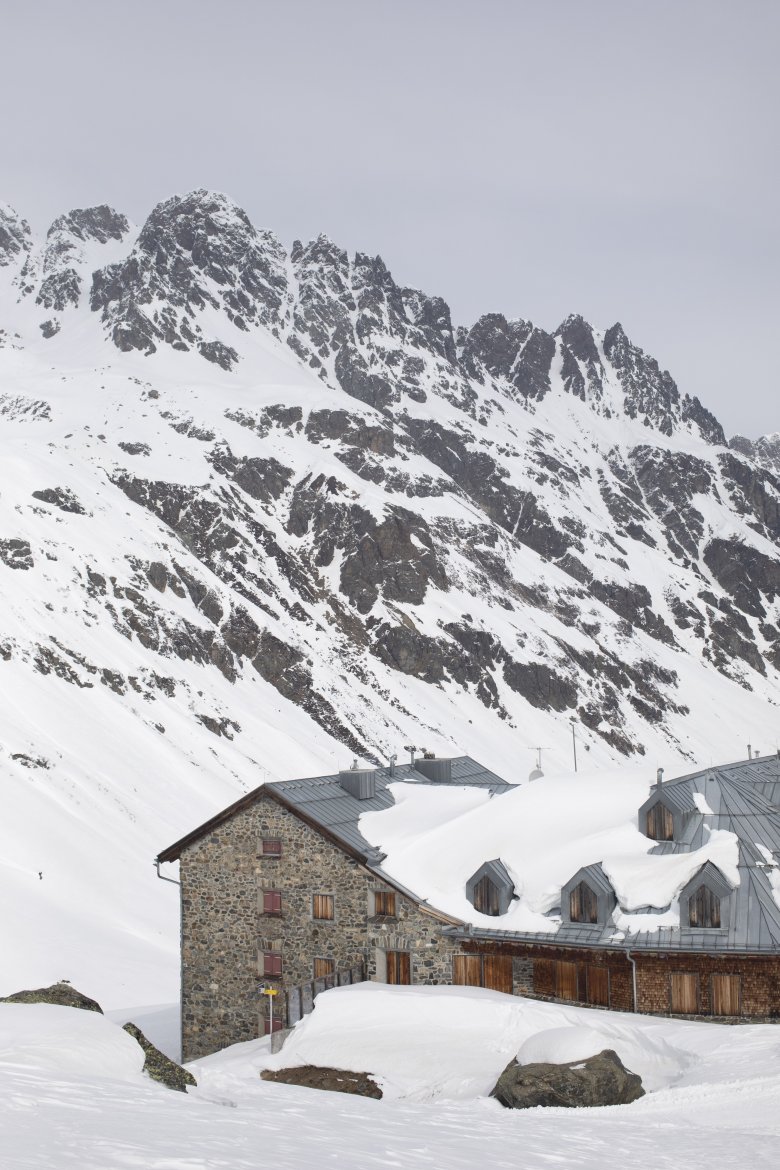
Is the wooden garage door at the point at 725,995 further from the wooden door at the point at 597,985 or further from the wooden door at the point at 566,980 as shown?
the wooden door at the point at 566,980

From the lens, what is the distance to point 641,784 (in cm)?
3228

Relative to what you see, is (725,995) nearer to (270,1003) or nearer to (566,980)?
(566,980)

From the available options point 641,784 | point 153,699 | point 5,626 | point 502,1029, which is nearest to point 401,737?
point 153,699

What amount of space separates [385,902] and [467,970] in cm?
302

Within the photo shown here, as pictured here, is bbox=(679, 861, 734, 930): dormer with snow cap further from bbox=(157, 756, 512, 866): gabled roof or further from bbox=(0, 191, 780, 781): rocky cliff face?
bbox=(0, 191, 780, 781): rocky cliff face

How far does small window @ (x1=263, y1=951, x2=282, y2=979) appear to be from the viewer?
32.2m

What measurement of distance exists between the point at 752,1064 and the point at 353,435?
153963 millimetres

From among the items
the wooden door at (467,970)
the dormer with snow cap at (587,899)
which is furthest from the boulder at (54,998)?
the dormer with snow cap at (587,899)

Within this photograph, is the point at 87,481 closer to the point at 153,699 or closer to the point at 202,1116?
the point at 153,699

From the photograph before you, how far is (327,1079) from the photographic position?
22.0 meters

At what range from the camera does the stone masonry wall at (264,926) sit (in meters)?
30.6

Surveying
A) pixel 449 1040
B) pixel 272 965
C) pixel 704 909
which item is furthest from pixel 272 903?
pixel 704 909

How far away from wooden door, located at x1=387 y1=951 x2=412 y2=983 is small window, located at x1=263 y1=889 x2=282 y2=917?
152 inches

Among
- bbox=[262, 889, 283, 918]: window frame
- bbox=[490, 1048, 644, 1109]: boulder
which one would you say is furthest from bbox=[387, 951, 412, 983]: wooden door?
bbox=[490, 1048, 644, 1109]: boulder
